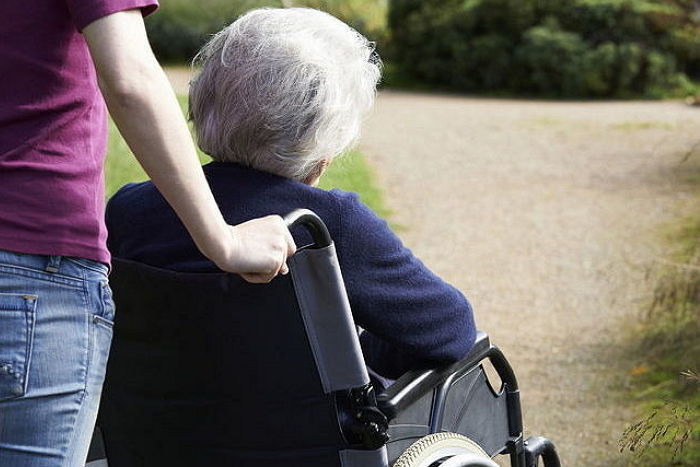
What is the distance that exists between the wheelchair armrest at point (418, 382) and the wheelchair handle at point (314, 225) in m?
0.36

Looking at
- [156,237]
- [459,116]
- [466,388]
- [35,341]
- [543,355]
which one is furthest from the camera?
[459,116]

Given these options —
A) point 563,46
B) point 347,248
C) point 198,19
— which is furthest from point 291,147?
point 198,19

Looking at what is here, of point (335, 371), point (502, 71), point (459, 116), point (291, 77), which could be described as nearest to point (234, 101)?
point (291, 77)

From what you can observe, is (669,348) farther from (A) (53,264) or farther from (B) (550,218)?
(A) (53,264)

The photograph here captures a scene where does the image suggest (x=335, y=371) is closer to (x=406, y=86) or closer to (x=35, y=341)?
(x=35, y=341)

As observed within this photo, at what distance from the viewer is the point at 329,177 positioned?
897 cm

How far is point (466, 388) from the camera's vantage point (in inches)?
100

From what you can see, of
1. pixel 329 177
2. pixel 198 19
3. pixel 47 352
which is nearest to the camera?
pixel 47 352

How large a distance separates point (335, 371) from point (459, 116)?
11.2 meters

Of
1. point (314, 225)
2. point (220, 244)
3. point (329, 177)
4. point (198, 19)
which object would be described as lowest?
point (198, 19)

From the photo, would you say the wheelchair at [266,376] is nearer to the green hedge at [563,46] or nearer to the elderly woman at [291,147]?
the elderly woman at [291,147]

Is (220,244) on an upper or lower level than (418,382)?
upper

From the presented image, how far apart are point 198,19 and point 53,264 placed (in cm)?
1765

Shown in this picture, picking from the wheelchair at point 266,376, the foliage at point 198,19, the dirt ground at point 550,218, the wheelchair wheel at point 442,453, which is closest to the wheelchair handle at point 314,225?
the wheelchair at point 266,376
